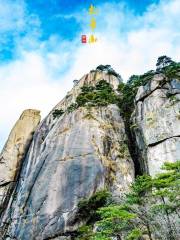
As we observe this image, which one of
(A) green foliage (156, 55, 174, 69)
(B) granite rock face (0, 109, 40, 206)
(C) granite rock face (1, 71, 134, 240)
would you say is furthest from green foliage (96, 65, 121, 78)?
(B) granite rock face (0, 109, 40, 206)

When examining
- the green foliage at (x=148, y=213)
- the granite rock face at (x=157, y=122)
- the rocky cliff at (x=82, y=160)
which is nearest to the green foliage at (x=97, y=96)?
the rocky cliff at (x=82, y=160)

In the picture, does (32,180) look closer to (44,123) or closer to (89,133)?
(89,133)

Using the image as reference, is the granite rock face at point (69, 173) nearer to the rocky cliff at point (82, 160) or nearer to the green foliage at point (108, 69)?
the rocky cliff at point (82, 160)

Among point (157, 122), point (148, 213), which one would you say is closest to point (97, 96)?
point (157, 122)

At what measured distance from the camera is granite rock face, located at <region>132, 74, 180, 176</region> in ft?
85.8

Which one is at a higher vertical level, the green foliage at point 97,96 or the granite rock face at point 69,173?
the green foliage at point 97,96

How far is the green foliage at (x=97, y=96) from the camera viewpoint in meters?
33.6

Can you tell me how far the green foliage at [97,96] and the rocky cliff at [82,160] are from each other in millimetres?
228

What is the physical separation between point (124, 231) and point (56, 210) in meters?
6.75

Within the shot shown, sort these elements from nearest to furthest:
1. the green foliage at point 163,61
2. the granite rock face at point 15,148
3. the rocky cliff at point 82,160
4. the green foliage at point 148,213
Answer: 1. the green foliage at point 148,213
2. the rocky cliff at point 82,160
3. the granite rock face at point 15,148
4. the green foliage at point 163,61

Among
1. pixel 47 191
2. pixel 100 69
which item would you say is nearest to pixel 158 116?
pixel 47 191

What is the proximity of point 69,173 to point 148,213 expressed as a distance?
8.64m

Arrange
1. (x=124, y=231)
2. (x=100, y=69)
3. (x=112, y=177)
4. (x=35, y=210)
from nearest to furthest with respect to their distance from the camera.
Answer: (x=124, y=231) < (x=35, y=210) < (x=112, y=177) < (x=100, y=69)

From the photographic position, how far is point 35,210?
25234 millimetres
